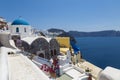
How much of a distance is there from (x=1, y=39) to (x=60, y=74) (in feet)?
26.1

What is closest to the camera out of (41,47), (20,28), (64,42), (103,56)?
(41,47)

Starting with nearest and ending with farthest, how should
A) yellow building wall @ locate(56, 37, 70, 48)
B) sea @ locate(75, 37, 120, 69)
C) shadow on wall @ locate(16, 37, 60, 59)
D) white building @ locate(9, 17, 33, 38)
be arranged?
shadow on wall @ locate(16, 37, 60, 59), white building @ locate(9, 17, 33, 38), yellow building wall @ locate(56, 37, 70, 48), sea @ locate(75, 37, 120, 69)

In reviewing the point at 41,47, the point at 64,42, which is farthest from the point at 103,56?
the point at 41,47

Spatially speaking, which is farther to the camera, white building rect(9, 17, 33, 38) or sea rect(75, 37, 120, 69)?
sea rect(75, 37, 120, 69)

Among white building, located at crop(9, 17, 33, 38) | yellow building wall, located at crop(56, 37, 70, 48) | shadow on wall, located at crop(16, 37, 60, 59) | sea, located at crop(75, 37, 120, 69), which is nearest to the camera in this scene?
shadow on wall, located at crop(16, 37, 60, 59)

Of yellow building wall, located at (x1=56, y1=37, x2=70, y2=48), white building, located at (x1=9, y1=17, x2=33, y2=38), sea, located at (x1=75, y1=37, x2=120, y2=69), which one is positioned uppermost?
white building, located at (x1=9, y1=17, x2=33, y2=38)

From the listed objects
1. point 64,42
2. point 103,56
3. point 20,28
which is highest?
point 20,28

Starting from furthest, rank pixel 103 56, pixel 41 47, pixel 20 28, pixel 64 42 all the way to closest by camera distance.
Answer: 1. pixel 103 56
2. pixel 64 42
3. pixel 20 28
4. pixel 41 47

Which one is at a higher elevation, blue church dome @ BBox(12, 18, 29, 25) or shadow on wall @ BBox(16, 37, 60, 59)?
blue church dome @ BBox(12, 18, 29, 25)

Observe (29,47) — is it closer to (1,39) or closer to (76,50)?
(1,39)

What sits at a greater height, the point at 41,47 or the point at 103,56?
the point at 41,47

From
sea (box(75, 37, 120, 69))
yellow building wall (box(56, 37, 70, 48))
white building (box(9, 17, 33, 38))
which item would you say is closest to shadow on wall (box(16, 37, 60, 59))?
white building (box(9, 17, 33, 38))

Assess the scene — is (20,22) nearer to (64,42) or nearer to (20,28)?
(20,28)

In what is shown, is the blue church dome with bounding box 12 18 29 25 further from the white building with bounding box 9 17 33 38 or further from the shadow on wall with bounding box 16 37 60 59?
the shadow on wall with bounding box 16 37 60 59
